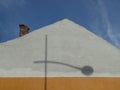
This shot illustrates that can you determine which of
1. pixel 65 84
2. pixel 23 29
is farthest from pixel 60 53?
pixel 23 29

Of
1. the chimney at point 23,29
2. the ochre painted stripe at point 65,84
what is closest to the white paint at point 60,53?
the ochre painted stripe at point 65,84

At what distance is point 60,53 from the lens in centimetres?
2208

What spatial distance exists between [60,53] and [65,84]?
216cm

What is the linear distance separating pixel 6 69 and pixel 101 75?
20.5ft

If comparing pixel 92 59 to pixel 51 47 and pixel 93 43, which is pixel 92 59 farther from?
pixel 51 47

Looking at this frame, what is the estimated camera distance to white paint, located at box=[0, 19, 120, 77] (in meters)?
21.6

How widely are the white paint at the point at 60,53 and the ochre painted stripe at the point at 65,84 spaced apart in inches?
13.0

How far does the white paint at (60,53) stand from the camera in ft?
70.8

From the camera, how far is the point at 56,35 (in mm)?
22672

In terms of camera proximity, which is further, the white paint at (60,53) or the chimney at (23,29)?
the chimney at (23,29)

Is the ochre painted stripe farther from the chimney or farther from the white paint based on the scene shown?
the chimney

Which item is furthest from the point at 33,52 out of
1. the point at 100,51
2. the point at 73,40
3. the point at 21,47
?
the point at 100,51

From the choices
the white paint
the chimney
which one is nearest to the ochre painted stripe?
the white paint

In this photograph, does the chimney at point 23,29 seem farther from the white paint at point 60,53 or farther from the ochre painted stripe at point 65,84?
the ochre painted stripe at point 65,84
